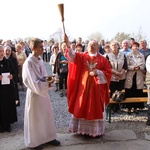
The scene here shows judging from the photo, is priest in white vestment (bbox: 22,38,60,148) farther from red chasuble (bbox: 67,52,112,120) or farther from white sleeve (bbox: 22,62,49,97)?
red chasuble (bbox: 67,52,112,120)

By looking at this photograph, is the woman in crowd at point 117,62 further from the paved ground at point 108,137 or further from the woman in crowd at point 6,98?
the woman in crowd at point 6,98

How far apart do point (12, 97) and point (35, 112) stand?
1.40m

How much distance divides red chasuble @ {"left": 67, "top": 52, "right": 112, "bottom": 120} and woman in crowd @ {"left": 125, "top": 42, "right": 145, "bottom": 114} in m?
1.76

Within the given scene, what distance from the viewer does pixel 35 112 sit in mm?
4301

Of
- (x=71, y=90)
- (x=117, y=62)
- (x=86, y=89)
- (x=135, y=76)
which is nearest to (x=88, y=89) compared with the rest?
(x=86, y=89)

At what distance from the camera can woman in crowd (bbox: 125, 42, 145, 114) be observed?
652cm

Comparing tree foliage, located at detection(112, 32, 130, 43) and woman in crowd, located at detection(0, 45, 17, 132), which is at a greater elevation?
tree foliage, located at detection(112, 32, 130, 43)

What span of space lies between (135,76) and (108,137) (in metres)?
2.22

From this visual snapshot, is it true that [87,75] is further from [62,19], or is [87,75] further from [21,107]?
[21,107]

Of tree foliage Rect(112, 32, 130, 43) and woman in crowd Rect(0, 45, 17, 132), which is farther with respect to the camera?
tree foliage Rect(112, 32, 130, 43)

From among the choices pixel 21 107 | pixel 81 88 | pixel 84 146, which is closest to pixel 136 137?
pixel 84 146

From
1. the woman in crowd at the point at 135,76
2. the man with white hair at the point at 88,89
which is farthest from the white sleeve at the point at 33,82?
the woman in crowd at the point at 135,76

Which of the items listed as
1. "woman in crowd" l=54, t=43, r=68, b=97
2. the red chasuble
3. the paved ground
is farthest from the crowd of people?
"woman in crowd" l=54, t=43, r=68, b=97

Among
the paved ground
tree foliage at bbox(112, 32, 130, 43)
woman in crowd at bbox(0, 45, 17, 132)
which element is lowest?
the paved ground
